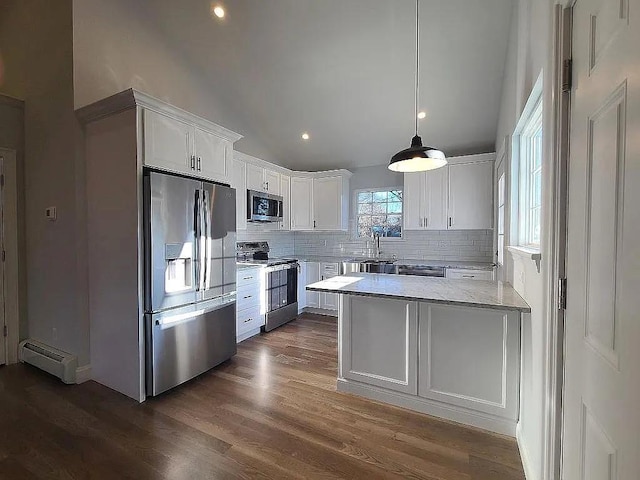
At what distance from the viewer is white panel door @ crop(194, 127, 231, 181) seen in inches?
114

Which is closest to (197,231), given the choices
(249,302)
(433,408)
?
(249,302)

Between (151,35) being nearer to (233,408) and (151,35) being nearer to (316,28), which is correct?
(316,28)

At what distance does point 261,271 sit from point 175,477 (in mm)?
2657

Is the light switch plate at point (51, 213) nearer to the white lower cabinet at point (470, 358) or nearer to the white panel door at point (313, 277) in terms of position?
the white panel door at point (313, 277)

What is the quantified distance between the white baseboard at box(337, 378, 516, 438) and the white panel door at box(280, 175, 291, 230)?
309 cm

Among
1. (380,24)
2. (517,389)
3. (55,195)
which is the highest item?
(380,24)

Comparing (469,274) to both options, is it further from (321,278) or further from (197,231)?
(197,231)

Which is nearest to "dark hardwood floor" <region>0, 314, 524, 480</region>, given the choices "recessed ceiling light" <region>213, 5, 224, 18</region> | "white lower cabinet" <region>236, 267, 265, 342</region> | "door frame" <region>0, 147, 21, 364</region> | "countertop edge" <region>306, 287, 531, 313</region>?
"door frame" <region>0, 147, 21, 364</region>

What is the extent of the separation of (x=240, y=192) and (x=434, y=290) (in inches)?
113

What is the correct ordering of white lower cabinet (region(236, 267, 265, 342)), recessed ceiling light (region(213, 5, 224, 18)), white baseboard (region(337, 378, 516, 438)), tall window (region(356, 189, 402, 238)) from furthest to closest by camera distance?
tall window (region(356, 189, 402, 238)) → white lower cabinet (region(236, 267, 265, 342)) → recessed ceiling light (region(213, 5, 224, 18)) → white baseboard (region(337, 378, 516, 438))

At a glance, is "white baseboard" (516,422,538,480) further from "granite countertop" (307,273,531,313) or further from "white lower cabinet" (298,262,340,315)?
"white lower cabinet" (298,262,340,315)

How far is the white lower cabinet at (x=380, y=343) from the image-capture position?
2.35 metres

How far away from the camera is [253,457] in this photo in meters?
1.86

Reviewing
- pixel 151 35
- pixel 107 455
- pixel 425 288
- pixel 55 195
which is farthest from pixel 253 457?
pixel 151 35
